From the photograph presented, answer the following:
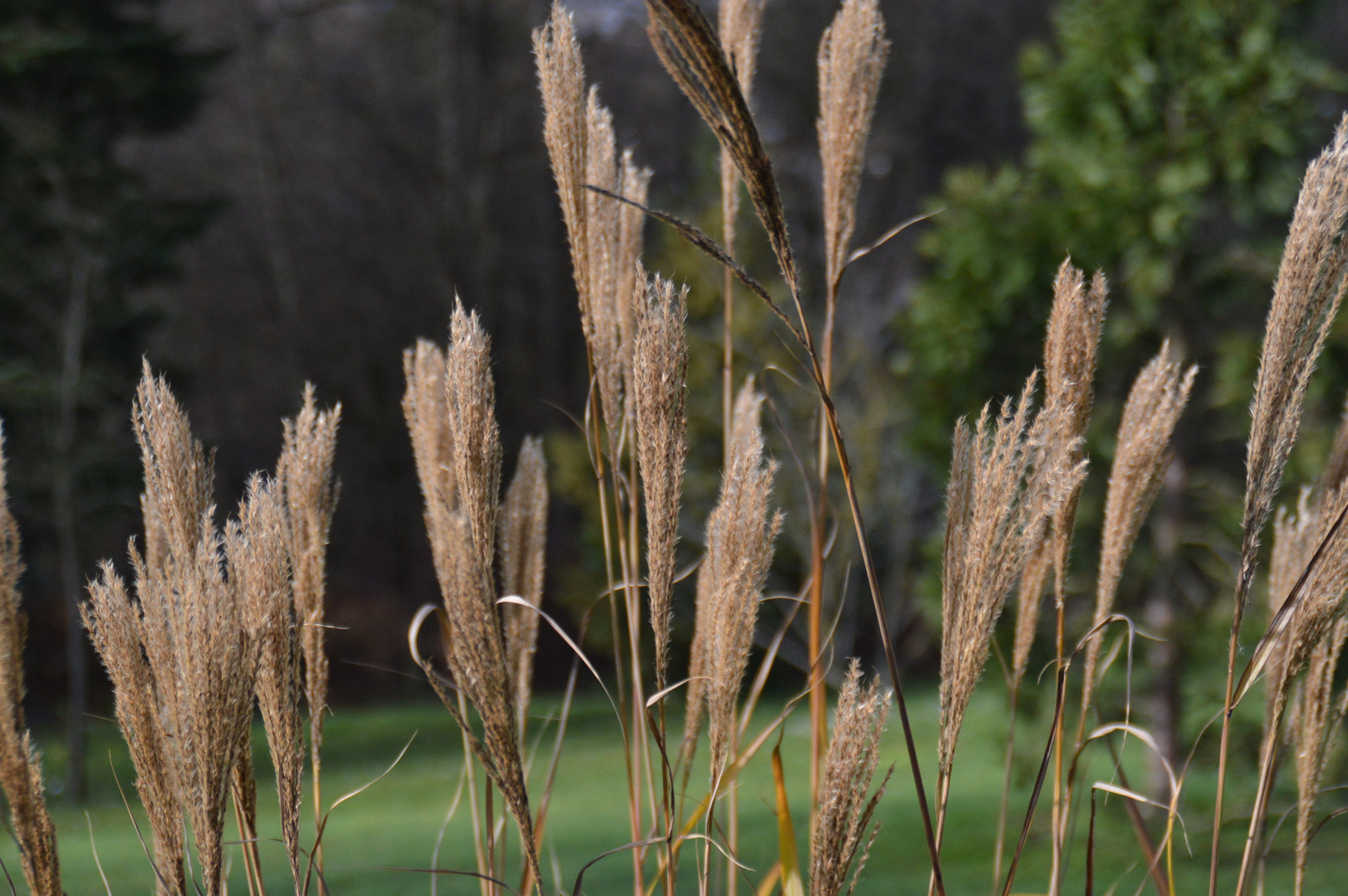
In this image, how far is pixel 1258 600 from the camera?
199 inches

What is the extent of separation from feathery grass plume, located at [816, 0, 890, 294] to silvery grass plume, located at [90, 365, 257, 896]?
732 mm

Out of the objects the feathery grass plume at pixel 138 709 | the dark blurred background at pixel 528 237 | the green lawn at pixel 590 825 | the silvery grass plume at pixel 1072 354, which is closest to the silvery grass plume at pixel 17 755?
the feathery grass plume at pixel 138 709

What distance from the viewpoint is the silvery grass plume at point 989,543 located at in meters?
0.91

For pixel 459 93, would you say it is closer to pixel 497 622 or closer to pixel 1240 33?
pixel 1240 33

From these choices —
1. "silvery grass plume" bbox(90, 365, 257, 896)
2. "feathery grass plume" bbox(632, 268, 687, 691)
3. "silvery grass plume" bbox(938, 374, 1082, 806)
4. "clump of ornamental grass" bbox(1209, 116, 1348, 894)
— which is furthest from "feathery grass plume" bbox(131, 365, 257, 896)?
"clump of ornamental grass" bbox(1209, 116, 1348, 894)

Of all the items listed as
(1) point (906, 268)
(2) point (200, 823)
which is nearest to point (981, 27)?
(1) point (906, 268)

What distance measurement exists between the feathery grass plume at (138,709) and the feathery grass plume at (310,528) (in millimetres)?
173

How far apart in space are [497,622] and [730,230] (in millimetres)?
813

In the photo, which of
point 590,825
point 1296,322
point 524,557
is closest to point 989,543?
point 1296,322

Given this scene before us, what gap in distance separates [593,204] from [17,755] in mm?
827

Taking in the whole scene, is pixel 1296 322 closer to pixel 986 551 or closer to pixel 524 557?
pixel 986 551

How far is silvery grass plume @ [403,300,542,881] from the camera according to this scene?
2.82 feet

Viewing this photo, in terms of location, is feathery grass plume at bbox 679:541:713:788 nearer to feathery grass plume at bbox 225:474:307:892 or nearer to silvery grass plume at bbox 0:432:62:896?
feathery grass plume at bbox 225:474:307:892

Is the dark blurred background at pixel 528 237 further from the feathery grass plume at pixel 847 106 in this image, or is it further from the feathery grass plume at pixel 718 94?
the feathery grass plume at pixel 718 94
